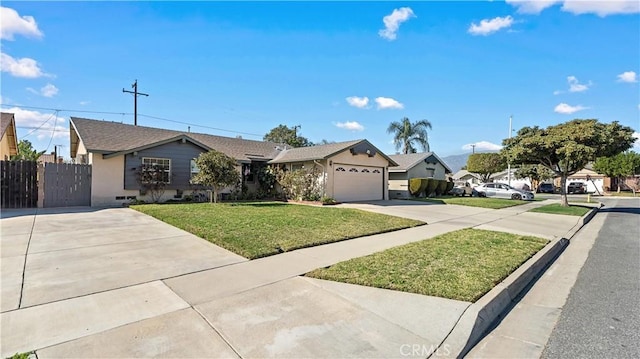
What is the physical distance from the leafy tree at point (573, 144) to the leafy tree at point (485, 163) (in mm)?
23428

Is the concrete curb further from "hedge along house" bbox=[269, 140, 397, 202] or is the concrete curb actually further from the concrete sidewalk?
"hedge along house" bbox=[269, 140, 397, 202]

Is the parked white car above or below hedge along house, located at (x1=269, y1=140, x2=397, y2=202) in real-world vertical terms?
below

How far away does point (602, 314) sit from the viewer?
13.0ft

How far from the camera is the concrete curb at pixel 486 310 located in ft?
9.91

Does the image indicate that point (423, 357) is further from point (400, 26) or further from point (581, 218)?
point (581, 218)

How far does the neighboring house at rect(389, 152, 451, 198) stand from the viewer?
85.0 ft

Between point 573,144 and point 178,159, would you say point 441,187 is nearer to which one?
point 573,144

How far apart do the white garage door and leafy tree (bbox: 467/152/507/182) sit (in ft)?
88.5

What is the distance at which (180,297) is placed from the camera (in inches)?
154

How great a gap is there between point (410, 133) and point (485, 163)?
14.6 m

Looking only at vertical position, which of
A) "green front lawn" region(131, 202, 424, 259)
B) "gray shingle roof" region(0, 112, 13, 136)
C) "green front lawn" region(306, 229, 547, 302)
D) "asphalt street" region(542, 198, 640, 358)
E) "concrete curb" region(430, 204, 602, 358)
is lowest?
"asphalt street" region(542, 198, 640, 358)

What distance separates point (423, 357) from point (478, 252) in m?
4.47

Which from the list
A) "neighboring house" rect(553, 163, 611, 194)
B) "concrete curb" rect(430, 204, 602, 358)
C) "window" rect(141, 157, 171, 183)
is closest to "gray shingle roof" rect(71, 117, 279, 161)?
"window" rect(141, 157, 171, 183)

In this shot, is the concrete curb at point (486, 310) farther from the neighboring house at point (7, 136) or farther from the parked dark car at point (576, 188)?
the parked dark car at point (576, 188)
